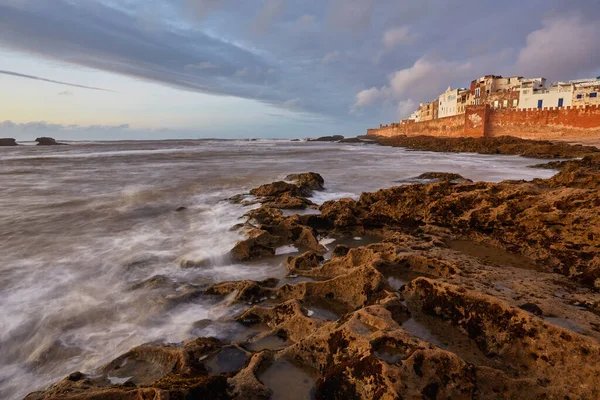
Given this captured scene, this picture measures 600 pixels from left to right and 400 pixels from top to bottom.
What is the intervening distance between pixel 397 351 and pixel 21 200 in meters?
13.3

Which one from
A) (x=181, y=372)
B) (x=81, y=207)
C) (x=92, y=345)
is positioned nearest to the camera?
(x=181, y=372)

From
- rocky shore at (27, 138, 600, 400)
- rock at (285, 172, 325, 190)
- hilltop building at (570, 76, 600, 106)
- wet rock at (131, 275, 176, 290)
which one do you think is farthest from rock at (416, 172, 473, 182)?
hilltop building at (570, 76, 600, 106)

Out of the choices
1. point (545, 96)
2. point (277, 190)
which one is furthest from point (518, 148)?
point (545, 96)

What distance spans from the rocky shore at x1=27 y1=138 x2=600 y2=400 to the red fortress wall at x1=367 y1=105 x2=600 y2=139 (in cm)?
3765

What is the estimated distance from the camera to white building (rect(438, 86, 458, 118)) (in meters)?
65.6

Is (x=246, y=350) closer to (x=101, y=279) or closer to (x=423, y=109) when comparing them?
(x=101, y=279)

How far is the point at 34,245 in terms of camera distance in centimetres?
653

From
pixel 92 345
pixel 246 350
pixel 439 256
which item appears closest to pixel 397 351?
pixel 246 350

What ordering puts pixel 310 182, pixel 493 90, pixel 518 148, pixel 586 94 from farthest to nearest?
pixel 493 90, pixel 586 94, pixel 518 148, pixel 310 182

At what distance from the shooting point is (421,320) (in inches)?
116

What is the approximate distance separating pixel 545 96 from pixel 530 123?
12.0 m

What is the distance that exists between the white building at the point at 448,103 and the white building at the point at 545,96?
16.8 metres

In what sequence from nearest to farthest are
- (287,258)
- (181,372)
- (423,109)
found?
(181,372)
(287,258)
(423,109)

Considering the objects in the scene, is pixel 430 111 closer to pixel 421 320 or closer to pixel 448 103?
pixel 448 103
